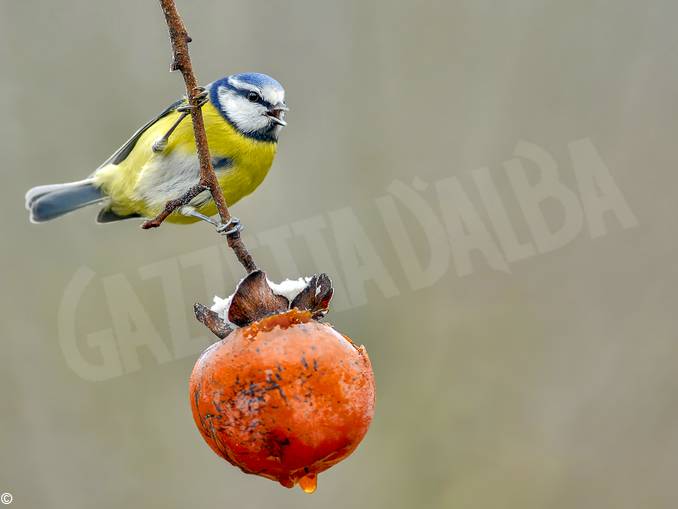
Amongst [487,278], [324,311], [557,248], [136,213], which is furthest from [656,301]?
[324,311]

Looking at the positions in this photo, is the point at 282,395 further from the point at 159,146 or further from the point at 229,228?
the point at 159,146

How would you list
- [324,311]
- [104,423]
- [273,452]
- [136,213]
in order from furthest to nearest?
[104,423] < [136,213] < [324,311] < [273,452]

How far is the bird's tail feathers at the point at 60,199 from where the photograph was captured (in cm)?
247

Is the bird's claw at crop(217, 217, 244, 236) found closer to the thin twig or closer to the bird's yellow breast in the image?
the thin twig

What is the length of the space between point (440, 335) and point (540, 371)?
0.43 meters

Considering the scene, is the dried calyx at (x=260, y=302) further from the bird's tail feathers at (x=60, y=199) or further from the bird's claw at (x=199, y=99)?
the bird's tail feathers at (x=60, y=199)

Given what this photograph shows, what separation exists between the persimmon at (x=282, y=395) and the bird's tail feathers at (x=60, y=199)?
1.55 m

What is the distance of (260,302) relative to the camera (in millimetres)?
1096

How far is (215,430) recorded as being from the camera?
3.42ft

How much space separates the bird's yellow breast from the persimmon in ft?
3.49

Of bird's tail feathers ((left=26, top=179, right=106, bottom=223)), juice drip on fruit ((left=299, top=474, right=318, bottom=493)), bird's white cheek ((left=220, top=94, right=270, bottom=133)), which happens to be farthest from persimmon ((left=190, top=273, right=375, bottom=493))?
bird's tail feathers ((left=26, top=179, right=106, bottom=223))

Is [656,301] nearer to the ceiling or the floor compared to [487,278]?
nearer to the floor

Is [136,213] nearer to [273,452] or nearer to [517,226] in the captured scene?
[273,452]

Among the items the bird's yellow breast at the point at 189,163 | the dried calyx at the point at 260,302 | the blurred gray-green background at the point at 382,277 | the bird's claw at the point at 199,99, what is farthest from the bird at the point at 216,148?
the blurred gray-green background at the point at 382,277
